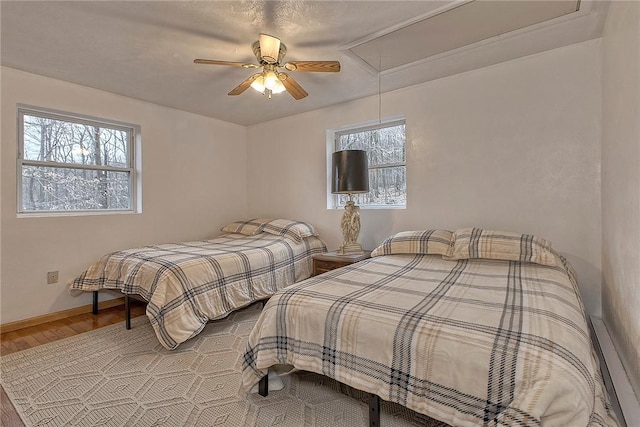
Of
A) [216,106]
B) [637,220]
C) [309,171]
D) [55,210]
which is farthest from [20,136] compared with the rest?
[637,220]

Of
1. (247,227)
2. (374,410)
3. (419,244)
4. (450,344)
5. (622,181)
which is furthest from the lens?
(247,227)

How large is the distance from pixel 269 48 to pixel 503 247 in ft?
6.96

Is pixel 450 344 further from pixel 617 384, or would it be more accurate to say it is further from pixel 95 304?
pixel 95 304

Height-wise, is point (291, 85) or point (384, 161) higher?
point (291, 85)

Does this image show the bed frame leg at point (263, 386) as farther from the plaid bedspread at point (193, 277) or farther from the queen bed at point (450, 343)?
the plaid bedspread at point (193, 277)

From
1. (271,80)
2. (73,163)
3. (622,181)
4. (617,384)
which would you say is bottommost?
(617,384)

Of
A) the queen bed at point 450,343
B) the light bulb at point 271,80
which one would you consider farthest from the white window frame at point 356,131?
the queen bed at point 450,343

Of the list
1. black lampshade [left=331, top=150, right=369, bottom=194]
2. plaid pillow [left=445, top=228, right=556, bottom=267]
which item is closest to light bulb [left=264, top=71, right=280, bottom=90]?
black lampshade [left=331, top=150, right=369, bottom=194]

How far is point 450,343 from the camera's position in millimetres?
1075

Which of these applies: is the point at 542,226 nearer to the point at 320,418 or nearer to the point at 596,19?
the point at 596,19

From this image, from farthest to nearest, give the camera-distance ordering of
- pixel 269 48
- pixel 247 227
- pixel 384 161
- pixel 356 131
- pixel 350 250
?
pixel 247 227
pixel 356 131
pixel 384 161
pixel 350 250
pixel 269 48

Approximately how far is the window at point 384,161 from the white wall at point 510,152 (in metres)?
0.18

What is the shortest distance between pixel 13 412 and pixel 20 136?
7.74ft

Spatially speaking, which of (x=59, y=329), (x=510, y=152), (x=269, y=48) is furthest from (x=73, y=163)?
(x=510, y=152)
